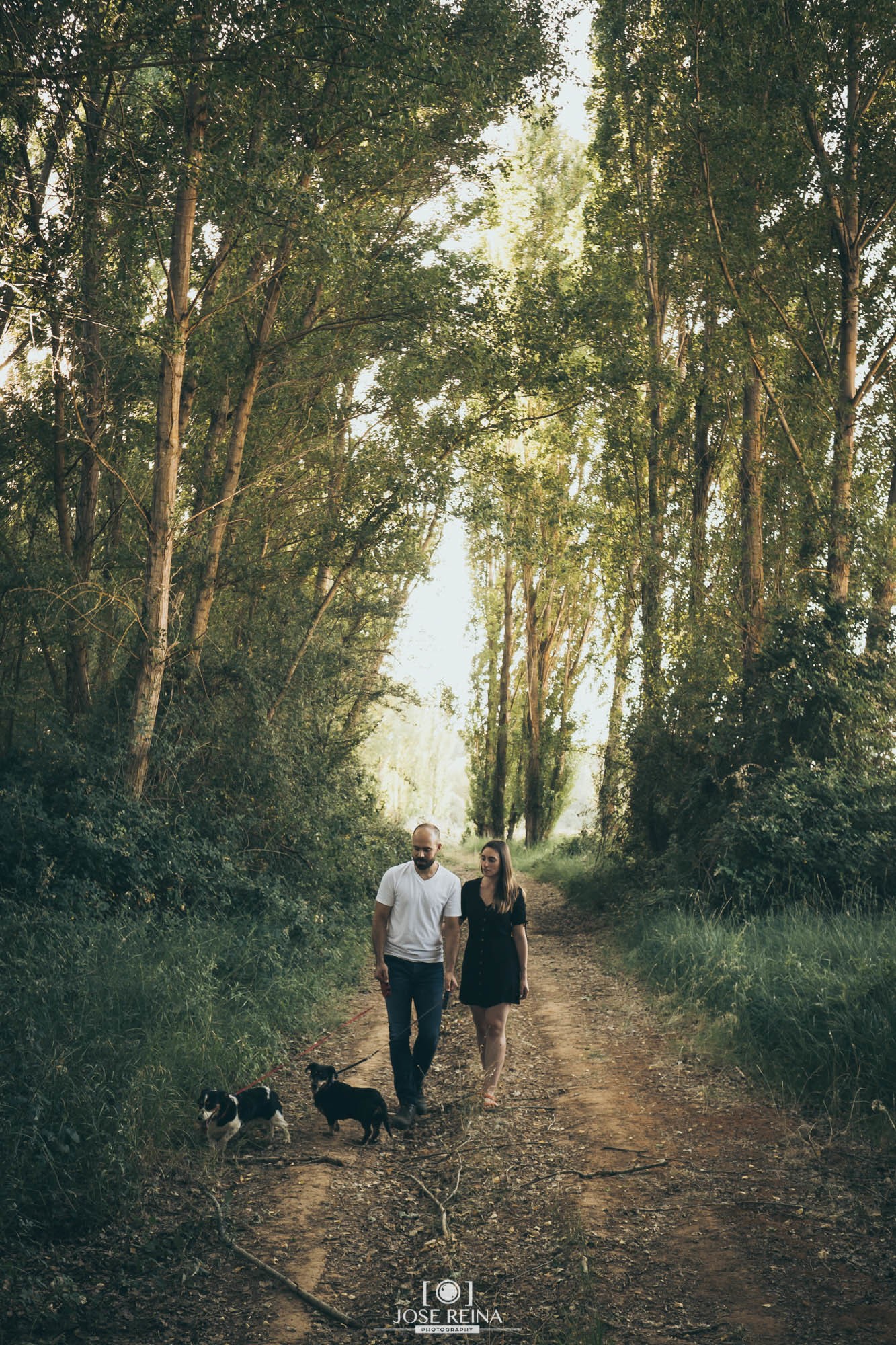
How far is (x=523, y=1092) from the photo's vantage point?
714 centimetres

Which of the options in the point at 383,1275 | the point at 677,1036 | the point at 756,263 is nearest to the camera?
the point at 383,1275

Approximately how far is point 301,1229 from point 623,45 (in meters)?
16.5

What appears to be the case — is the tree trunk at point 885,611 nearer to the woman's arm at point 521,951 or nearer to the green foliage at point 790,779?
the green foliage at point 790,779

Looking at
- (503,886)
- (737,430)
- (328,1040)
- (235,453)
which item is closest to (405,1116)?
(503,886)

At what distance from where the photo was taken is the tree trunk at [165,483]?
10.2m

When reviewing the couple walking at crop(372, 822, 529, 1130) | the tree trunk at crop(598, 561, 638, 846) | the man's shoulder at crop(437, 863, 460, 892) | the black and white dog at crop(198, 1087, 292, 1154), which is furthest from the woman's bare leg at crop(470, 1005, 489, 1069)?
the tree trunk at crop(598, 561, 638, 846)

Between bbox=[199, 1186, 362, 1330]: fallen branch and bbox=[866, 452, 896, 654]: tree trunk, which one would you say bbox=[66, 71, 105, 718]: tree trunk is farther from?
bbox=[866, 452, 896, 654]: tree trunk

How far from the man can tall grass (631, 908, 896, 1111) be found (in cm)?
244

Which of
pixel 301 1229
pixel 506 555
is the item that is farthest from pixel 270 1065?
pixel 506 555

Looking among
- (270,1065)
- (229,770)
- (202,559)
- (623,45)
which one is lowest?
(270,1065)

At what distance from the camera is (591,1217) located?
16.3ft

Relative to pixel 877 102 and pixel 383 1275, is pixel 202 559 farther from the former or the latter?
pixel 877 102

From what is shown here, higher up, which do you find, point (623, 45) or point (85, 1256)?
point (623, 45)

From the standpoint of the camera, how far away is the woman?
675cm
